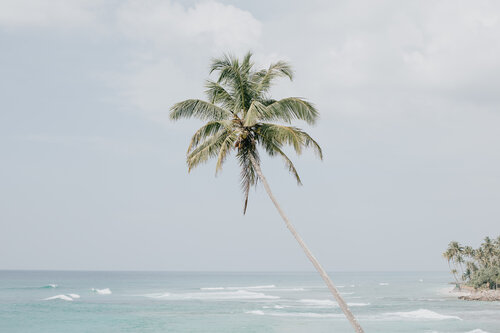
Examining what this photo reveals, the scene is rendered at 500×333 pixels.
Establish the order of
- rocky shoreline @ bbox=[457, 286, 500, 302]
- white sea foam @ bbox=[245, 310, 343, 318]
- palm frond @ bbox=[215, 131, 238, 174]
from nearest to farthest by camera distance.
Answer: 1. palm frond @ bbox=[215, 131, 238, 174]
2. white sea foam @ bbox=[245, 310, 343, 318]
3. rocky shoreline @ bbox=[457, 286, 500, 302]

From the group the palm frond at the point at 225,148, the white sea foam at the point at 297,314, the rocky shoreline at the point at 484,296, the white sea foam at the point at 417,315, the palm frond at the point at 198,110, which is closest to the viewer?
the palm frond at the point at 225,148

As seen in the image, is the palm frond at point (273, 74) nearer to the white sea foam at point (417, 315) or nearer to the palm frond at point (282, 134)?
the palm frond at point (282, 134)

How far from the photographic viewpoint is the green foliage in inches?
492

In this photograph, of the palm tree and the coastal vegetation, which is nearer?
the palm tree

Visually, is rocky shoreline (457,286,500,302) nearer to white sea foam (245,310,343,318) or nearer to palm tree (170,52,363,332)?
white sea foam (245,310,343,318)

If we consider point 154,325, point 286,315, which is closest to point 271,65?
point 154,325

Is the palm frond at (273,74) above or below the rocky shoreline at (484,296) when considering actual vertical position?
above

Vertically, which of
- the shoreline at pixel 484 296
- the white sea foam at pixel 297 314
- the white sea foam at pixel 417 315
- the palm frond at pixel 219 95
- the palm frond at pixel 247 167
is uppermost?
the palm frond at pixel 219 95

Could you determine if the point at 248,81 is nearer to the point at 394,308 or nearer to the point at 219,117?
the point at 219,117

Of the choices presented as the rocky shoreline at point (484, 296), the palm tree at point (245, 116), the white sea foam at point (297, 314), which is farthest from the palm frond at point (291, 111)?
the rocky shoreline at point (484, 296)

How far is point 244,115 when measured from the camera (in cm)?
1272

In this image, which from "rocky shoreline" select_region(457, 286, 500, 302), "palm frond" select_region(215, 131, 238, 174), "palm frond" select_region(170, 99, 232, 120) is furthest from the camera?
"rocky shoreline" select_region(457, 286, 500, 302)

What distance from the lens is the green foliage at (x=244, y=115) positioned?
12.5 metres

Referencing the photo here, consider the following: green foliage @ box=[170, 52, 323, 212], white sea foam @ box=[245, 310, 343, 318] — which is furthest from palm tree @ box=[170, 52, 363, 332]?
white sea foam @ box=[245, 310, 343, 318]
